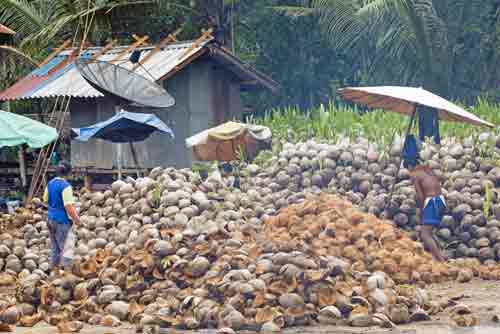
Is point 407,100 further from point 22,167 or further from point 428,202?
point 22,167

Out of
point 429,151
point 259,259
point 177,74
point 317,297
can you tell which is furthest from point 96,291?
point 177,74

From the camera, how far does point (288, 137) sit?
14328mm

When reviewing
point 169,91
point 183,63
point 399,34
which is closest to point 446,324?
point 183,63

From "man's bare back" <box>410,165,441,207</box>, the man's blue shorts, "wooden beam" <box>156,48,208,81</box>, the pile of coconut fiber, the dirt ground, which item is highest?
"wooden beam" <box>156,48,208,81</box>

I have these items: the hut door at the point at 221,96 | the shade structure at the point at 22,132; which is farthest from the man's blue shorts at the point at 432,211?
the hut door at the point at 221,96

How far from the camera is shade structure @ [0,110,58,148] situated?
46.0ft

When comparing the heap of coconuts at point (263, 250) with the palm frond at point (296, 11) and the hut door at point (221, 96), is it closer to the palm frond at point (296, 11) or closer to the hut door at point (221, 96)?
the hut door at point (221, 96)

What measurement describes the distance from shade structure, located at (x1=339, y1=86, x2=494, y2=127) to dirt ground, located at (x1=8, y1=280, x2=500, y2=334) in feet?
6.78

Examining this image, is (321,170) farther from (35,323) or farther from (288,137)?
(35,323)

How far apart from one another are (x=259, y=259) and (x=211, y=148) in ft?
19.5

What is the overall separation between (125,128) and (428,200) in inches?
221

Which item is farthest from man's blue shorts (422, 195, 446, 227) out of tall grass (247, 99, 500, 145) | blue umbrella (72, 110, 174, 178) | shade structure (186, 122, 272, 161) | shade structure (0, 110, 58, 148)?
shade structure (0, 110, 58, 148)

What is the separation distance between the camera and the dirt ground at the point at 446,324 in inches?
305

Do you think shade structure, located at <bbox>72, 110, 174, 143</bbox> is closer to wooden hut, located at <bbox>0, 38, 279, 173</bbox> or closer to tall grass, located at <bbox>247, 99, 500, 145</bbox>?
tall grass, located at <bbox>247, 99, 500, 145</bbox>
